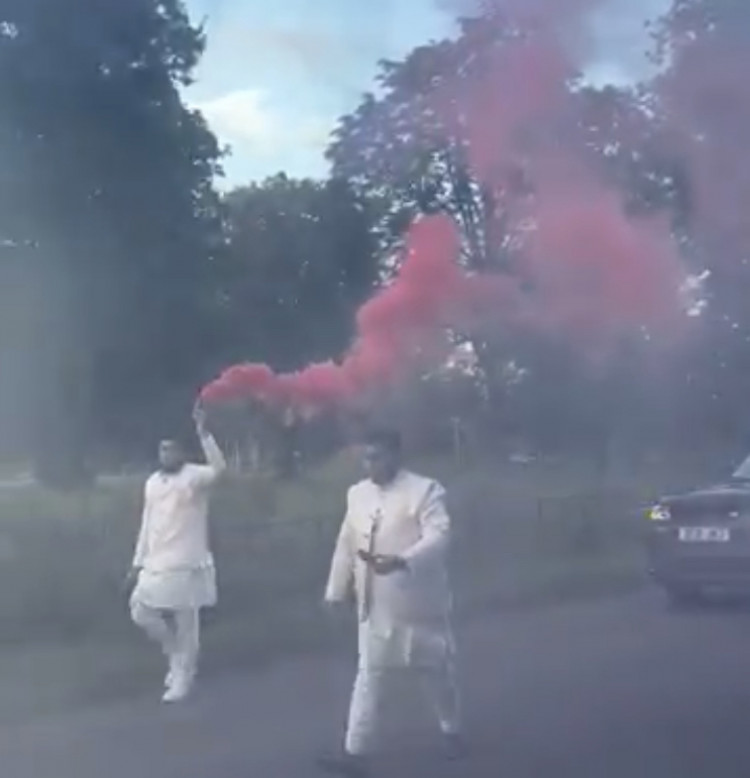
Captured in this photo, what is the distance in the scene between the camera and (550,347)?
12.1 meters

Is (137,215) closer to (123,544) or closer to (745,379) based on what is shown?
(123,544)

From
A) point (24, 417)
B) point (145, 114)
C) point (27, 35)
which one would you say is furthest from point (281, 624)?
point (27, 35)

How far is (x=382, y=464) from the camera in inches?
322

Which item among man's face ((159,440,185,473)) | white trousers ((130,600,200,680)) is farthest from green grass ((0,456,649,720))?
man's face ((159,440,185,473))

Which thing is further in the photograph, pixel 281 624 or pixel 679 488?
pixel 679 488

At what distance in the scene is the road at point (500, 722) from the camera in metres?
8.41

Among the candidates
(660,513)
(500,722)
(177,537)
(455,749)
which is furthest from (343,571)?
(660,513)

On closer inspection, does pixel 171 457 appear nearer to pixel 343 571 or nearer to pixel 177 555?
pixel 177 555

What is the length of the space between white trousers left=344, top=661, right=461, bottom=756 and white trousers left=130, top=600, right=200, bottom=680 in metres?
2.14

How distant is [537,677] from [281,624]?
245 centimetres

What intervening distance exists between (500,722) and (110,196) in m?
5.01

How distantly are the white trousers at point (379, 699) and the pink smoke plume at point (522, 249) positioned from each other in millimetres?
2729

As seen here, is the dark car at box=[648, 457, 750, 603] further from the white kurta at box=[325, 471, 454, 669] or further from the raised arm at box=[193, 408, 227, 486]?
the white kurta at box=[325, 471, 454, 669]

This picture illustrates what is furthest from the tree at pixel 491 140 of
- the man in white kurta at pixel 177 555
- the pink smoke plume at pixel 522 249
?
the man in white kurta at pixel 177 555
